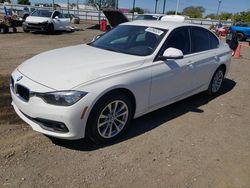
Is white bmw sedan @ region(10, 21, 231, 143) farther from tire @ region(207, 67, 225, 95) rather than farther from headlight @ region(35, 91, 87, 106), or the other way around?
tire @ region(207, 67, 225, 95)

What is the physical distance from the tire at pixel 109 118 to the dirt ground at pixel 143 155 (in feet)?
0.50

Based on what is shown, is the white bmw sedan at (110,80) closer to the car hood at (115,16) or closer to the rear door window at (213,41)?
the rear door window at (213,41)

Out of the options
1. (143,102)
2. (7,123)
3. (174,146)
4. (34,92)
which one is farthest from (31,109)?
(174,146)

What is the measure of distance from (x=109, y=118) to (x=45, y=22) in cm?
1551

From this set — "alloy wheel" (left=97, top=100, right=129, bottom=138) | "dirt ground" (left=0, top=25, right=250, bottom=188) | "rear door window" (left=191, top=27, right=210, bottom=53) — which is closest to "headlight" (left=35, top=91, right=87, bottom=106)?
"alloy wheel" (left=97, top=100, right=129, bottom=138)

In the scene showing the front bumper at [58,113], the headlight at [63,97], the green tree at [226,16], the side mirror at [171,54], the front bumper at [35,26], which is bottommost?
the green tree at [226,16]

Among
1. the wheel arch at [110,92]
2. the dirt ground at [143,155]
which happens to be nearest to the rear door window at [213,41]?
the dirt ground at [143,155]

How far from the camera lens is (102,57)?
165 inches

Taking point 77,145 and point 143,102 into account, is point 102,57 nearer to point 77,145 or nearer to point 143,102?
point 143,102

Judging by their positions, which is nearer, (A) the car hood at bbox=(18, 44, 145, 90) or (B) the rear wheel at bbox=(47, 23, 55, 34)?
(A) the car hood at bbox=(18, 44, 145, 90)

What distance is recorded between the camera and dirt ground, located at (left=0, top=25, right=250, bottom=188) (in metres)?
3.24

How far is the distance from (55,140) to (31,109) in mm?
643

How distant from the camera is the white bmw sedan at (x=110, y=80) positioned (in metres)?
3.41

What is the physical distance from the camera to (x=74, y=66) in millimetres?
3801
